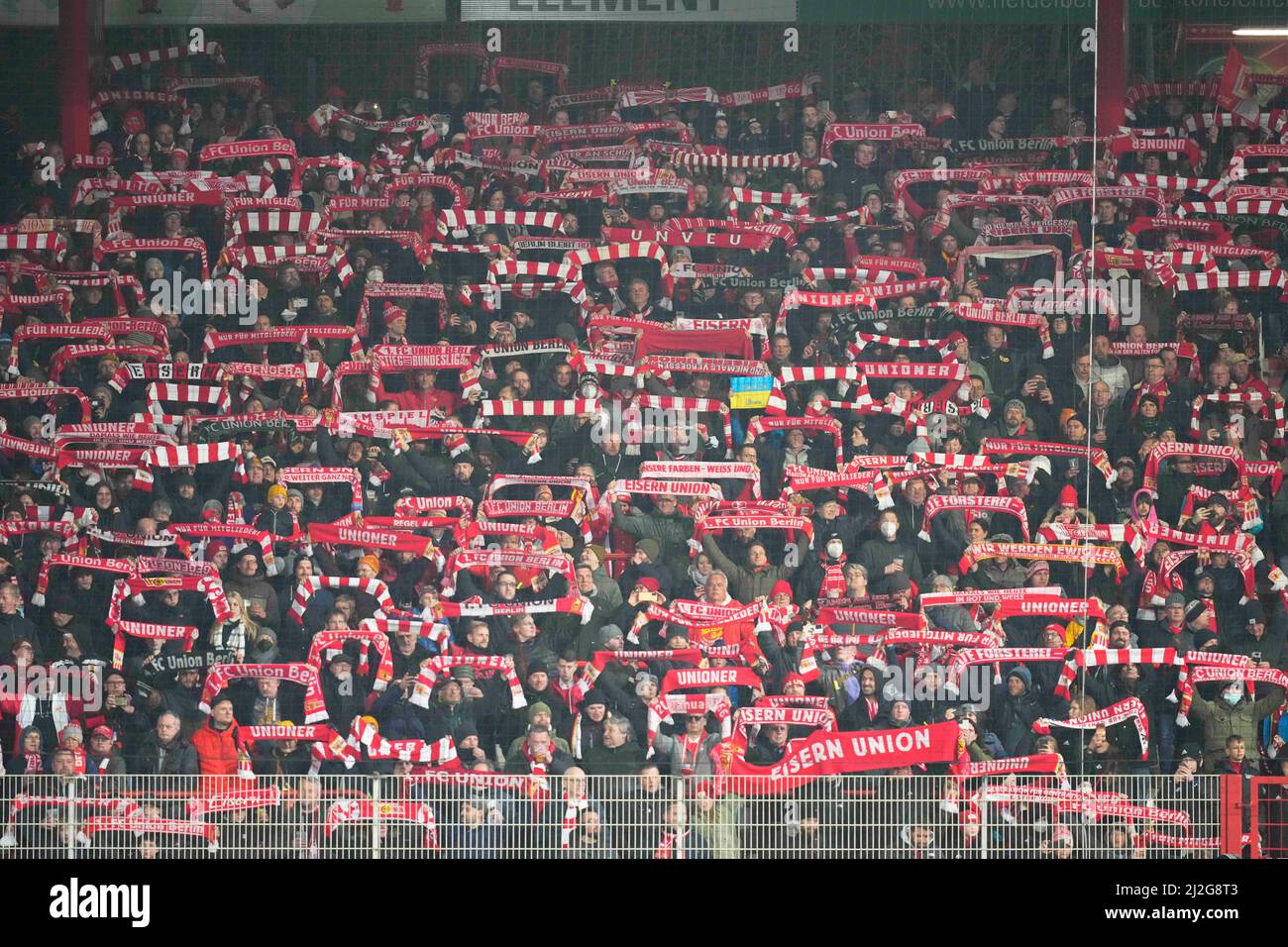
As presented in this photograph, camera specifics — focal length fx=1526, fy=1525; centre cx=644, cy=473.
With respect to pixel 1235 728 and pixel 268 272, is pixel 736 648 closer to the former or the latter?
pixel 1235 728

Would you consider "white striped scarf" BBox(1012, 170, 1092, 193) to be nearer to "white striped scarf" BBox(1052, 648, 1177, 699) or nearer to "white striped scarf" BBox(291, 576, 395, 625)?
→ "white striped scarf" BBox(1052, 648, 1177, 699)

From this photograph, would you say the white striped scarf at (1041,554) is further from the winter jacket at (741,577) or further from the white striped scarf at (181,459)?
the white striped scarf at (181,459)

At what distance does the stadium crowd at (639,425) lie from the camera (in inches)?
235

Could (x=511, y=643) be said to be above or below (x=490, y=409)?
below

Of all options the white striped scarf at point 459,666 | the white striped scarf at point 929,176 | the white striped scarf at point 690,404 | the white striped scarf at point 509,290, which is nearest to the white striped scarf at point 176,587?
the white striped scarf at point 459,666

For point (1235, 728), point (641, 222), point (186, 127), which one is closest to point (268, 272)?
point (186, 127)

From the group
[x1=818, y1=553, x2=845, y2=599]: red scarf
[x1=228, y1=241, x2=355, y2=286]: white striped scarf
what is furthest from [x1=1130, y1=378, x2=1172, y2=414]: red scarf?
[x1=228, y1=241, x2=355, y2=286]: white striped scarf

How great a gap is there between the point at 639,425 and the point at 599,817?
5.02ft

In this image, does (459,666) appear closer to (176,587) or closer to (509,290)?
(176,587)

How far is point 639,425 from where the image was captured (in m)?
6.06
